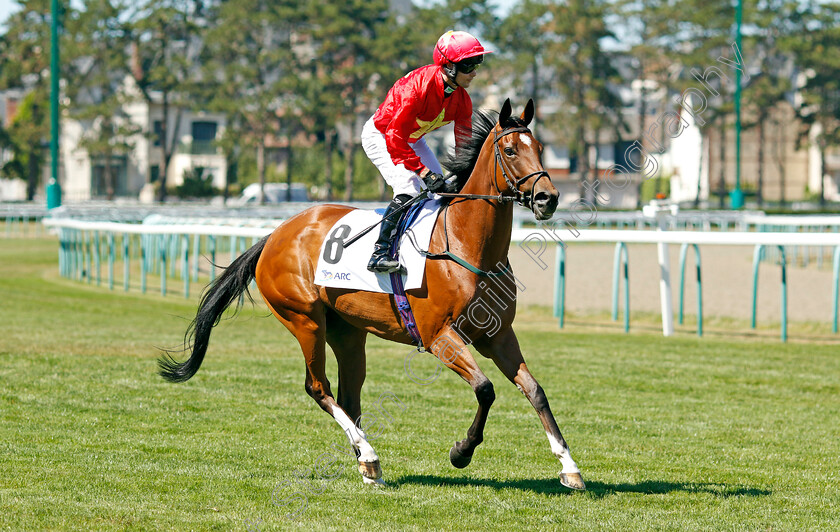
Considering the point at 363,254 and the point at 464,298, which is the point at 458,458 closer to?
the point at 464,298

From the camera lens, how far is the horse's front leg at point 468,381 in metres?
4.35

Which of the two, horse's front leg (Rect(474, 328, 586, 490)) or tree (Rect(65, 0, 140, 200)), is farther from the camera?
tree (Rect(65, 0, 140, 200))

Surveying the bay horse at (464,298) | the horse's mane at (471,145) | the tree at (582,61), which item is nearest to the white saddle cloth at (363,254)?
the bay horse at (464,298)

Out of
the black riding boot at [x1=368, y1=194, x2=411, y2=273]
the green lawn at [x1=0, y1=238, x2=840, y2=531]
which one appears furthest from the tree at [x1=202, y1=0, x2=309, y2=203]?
the black riding boot at [x1=368, y1=194, x2=411, y2=273]

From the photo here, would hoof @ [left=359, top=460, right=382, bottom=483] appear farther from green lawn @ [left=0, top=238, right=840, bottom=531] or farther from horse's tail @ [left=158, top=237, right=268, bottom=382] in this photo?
horse's tail @ [left=158, top=237, right=268, bottom=382]

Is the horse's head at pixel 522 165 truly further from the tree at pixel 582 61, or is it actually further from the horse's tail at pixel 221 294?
the tree at pixel 582 61

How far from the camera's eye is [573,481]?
167 inches

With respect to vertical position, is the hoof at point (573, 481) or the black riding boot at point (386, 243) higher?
the black riding boot at point (386, 243)

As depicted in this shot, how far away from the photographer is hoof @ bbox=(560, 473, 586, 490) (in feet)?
13.9

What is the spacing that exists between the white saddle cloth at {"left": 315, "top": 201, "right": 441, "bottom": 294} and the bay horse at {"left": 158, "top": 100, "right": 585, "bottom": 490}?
5cm

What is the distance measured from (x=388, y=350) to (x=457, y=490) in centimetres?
486

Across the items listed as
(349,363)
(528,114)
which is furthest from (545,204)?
(349,363)

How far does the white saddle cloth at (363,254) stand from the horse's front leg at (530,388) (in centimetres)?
44

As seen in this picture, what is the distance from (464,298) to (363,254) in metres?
0.67
